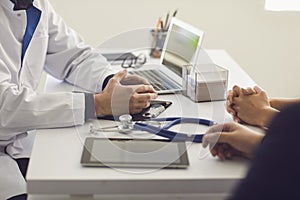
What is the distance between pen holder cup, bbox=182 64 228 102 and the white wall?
1.36 metres

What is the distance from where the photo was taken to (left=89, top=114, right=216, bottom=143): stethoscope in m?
1.34

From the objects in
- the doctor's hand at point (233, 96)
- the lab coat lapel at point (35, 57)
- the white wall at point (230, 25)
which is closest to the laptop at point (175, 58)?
the doctor's hand at point (233, 96)

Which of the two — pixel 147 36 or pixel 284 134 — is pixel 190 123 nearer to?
pixel 284 134

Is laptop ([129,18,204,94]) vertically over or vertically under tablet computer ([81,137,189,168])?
over

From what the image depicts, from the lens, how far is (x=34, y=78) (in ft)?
5.78

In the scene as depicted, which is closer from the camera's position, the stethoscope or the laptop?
the stethoscope

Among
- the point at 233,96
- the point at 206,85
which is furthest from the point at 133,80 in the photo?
the point at 233,96

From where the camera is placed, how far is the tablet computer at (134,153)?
1.19 meters

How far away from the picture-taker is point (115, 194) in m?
1.13

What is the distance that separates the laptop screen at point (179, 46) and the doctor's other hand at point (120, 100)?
0.28 m

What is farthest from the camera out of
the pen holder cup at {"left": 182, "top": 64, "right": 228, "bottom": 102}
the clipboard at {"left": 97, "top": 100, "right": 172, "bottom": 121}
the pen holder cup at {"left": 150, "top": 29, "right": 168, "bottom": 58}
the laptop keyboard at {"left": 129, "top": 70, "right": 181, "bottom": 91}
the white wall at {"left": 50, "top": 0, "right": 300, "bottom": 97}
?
the white wall at {"left": 50, "top": 0, "right": 300, "bottom": 97}

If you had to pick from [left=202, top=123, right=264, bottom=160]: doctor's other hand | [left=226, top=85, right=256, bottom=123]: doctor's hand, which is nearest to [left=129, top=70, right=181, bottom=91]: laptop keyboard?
[left=226, top=85, right=256, bottom=123]: doctor's hand

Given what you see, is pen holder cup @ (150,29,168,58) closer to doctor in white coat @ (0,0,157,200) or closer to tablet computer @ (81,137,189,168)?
doctor in white coat @ (0,0,157,200)

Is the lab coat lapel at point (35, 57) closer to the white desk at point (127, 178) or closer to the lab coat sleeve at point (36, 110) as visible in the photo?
the lab coat sleeve at point (36, 110)
